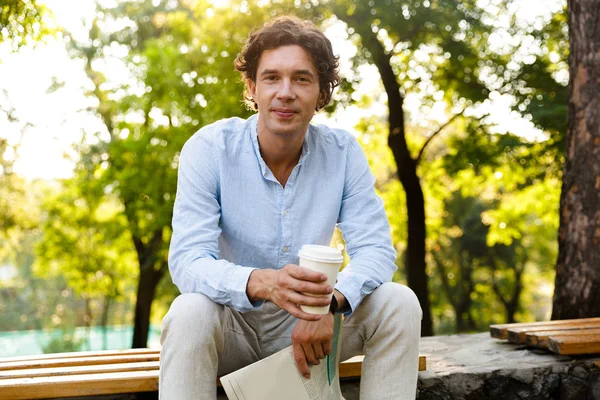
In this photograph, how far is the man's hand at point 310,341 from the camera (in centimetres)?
231

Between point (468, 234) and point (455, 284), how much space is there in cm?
248

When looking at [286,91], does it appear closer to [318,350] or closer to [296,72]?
[296,72]

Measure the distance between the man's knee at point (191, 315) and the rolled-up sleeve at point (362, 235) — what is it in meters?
0.48

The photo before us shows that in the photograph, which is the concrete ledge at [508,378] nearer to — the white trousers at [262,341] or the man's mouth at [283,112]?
the white trousers at [262,341]

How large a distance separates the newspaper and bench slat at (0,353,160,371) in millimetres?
1041

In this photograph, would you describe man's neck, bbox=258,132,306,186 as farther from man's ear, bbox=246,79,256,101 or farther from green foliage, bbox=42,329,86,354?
green foliage, bbox=42,329,86,354

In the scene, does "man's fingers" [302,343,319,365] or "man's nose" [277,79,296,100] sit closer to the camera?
"man's fingers" [302,343,319,365]

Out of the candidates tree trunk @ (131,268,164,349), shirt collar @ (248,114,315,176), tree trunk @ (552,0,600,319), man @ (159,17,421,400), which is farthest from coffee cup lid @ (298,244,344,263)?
tree trunk @ (131,268,164,349)

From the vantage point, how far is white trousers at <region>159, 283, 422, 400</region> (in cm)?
227

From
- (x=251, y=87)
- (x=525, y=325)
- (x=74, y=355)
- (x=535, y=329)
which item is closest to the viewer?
(x=251, y=87)

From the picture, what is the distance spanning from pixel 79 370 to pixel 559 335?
250 centimetres

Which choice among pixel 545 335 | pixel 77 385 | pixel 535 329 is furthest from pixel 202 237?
pixel 535 329

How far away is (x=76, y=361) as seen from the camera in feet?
10.5

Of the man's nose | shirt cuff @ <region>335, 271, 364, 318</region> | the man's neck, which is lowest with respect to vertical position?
shirt cuff @ <region>335, 271, 364, 318</region>
